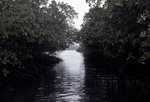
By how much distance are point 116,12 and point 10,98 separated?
886 cm

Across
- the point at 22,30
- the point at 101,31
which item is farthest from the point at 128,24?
the point at 22,30

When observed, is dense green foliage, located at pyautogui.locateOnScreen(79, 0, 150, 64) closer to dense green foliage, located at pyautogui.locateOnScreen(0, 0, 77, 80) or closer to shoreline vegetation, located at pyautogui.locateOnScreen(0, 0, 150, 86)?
shoreline vegetation, located at pyautogui.locateOnScreen(0, 0, 150, 86)

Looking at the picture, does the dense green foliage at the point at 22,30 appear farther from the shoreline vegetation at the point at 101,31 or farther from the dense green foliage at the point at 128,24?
the dense green foliage at the point at 128,24

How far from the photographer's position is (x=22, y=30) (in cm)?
1440

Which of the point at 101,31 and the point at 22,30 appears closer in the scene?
the point at 22,30

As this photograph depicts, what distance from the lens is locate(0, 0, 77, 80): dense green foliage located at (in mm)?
13359

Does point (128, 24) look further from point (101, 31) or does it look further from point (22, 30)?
point (22, 30)

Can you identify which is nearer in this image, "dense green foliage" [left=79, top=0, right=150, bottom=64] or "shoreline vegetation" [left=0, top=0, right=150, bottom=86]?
"dense green foliage" [left=79, top=0, right=150, bottom=64]

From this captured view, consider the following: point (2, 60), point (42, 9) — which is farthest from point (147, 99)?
point (42, 9)

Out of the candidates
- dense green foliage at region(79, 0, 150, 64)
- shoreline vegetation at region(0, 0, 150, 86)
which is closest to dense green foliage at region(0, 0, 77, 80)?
shoreline vegetation at region(0, 0, 150, 86)

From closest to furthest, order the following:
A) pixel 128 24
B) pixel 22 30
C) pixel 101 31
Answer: pixel 128 24 → pixel 22 30 → pixel 101 31

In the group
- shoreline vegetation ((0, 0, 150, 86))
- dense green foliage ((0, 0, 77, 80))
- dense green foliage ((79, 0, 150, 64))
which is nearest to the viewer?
dense green foliage ((79, 0, 150, 64))

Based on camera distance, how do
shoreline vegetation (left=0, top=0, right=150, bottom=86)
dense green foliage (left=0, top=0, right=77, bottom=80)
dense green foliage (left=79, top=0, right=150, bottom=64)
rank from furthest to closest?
dense green foliage (left=0, top=0, right=77, bottom=80)
shoreline vegetation (left=0, top=0, right=150, bottom=86)
dense green foliage (left=79, top=0, right=150, bottom=64)

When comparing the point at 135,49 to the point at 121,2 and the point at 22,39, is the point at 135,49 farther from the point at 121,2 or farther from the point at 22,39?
the point at 22,39
